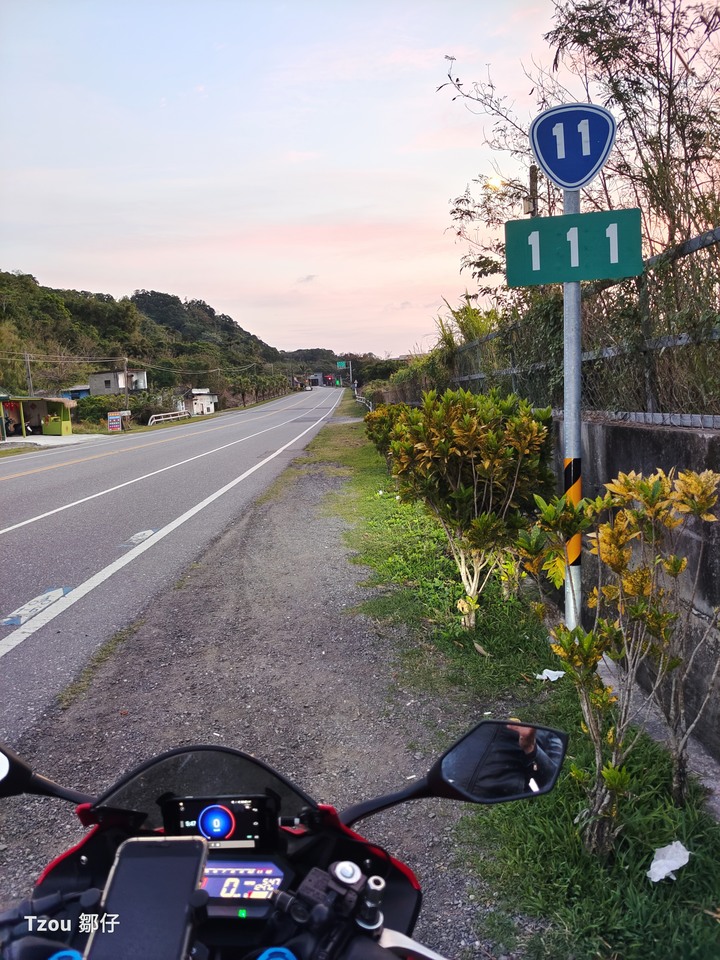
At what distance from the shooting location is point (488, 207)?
7.82 metres

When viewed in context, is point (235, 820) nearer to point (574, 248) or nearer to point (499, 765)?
point (499, 765)

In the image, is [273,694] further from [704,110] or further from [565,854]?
[704,110]

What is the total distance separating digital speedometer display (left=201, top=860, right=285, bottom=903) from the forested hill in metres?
56.2

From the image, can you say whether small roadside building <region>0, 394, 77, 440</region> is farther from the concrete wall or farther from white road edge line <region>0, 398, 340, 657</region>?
the concrete wall

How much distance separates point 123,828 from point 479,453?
3244mm

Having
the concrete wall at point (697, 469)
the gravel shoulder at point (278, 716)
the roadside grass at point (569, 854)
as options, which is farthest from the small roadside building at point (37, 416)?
the concrete wall at point (697, 469)

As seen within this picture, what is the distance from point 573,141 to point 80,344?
77.1m

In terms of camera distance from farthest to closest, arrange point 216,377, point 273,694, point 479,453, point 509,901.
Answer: point 216,377
point 479,453
point 273,694
point 509,901

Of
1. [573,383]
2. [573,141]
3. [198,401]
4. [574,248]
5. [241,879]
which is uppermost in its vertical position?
[573,141]

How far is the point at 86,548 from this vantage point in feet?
23.7

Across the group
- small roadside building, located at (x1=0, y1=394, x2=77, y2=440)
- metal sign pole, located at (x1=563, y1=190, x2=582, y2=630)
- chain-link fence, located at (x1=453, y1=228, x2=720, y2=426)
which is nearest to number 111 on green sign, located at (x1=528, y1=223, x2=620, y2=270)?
metal sign pole, located at (x1=563, y1=190, x2=582, y2=630)

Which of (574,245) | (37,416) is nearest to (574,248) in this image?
(574,245)

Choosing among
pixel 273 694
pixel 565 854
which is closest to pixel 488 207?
pixel 273 694

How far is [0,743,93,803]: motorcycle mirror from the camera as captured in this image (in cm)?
140
